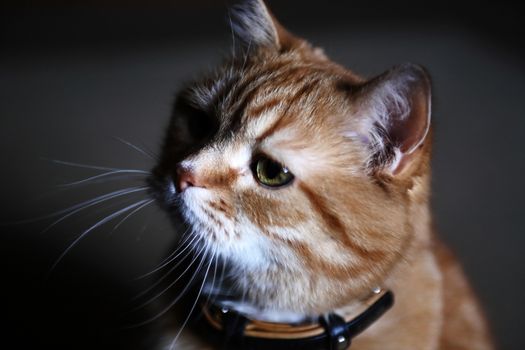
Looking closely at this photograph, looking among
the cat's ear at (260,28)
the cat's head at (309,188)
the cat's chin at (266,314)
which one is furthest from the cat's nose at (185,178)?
the cat's ear at (260,28)

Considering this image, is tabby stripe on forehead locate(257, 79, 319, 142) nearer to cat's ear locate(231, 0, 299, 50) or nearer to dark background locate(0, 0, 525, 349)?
cat's ear locate(231, 0, 299, 50)

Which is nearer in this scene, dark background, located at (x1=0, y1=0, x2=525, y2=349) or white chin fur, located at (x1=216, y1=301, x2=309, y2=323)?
white chin fur, located at (x1=216, y1=301, x2=309, y2=323)

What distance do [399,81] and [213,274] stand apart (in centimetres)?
51

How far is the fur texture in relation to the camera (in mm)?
1043

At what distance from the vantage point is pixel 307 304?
111 centimetres

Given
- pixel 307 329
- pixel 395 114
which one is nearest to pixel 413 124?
pixel 395 114

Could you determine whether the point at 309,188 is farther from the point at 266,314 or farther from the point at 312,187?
the point at 266,314

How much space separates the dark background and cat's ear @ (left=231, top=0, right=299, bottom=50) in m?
0.22

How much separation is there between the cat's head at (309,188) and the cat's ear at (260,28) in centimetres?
21

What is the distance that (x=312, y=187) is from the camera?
1049mm

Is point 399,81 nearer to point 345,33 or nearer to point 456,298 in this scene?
point 456,298

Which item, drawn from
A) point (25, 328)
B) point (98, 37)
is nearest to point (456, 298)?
point (25, 328)

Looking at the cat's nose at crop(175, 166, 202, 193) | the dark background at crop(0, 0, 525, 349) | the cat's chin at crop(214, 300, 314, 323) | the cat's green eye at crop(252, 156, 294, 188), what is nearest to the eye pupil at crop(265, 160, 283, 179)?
the cat's green eye at crop(252, 156, 294, 188)

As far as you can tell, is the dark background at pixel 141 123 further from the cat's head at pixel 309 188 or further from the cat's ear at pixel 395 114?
the cat's ear at pixel 395 114
